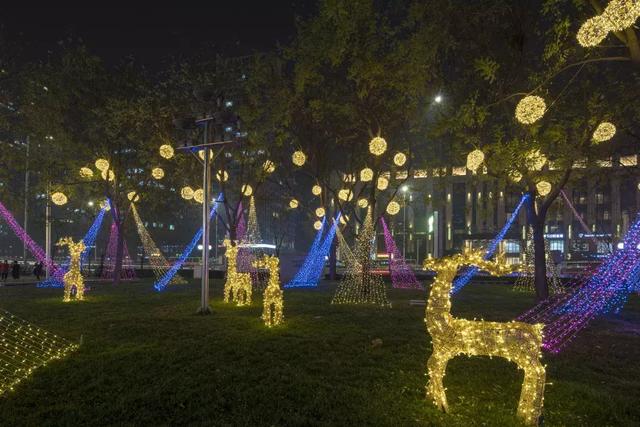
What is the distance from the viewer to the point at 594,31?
6.62m

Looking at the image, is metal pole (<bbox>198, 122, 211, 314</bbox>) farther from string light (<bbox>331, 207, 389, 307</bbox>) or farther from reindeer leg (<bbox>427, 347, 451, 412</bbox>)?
reindeer leg (<bbox>427, 347, 451, 412</bbox>)

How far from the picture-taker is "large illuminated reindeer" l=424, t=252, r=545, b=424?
543cm

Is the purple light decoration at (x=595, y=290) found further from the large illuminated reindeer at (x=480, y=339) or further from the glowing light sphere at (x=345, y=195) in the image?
the glowing light sphere at (x=345, y=195)

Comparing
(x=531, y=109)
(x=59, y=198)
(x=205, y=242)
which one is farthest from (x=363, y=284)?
(x=59, y=198)

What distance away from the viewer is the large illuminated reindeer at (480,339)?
5430 millimetres

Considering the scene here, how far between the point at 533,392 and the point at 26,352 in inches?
350

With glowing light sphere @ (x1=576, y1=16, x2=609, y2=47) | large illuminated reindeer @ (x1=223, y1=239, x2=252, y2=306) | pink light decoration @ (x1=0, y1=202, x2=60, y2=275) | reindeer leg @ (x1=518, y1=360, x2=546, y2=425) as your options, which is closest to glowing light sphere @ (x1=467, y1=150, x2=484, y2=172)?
glowing light sphere @ (x1=576, y1=16, x2=609, y2=47)

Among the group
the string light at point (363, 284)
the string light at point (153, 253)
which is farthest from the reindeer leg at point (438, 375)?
the string light at point (153, 253)

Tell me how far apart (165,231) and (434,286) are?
67.5 meters

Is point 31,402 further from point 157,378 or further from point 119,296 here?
point 119,296

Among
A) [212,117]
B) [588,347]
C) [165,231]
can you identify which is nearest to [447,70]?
[212,117]

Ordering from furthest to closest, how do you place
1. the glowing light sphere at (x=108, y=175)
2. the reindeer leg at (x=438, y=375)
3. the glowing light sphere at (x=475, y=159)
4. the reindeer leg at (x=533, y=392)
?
the glowing light sphere at (x=108, y=175)
the glowing light sphere at (x=475, y=159)
the reindeer leg at (x=438, y=375)
the reindeer leg at (x=533, y=392)

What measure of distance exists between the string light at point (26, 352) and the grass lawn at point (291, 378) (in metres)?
0.26

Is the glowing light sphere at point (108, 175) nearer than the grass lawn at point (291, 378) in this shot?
No
